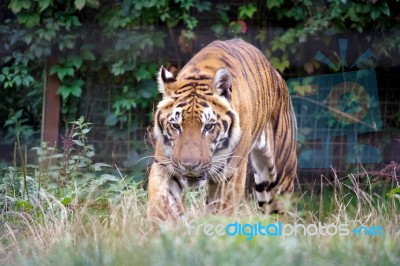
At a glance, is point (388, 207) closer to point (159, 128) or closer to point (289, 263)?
point (159, 128)

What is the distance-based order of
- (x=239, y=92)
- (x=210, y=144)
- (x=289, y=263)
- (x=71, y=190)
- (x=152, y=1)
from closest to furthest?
(x=289, y=263), (x=210, y=144), (x=239, y=92), (x=71, y=190), (x=152, y=1)

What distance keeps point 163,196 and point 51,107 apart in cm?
323

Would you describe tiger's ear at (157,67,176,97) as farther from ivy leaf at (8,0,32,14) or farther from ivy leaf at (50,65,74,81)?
ivy leaf at (8,0,32,14)

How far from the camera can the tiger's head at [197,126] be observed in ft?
14.4

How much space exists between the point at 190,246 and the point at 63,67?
14.4 ft

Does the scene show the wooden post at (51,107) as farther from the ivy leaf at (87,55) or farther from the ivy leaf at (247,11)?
the ivy leaf at (247,11)

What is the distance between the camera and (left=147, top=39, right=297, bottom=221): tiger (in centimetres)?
438

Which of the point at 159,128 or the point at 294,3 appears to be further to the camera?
the point at 294,3

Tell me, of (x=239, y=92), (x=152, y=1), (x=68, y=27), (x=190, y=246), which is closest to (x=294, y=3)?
(x=152, y=1)

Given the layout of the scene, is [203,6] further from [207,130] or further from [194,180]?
[194,180]

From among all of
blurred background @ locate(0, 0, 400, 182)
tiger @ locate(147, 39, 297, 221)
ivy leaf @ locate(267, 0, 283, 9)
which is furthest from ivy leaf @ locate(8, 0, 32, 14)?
tiger @ locate(147, 39, 297, 221)

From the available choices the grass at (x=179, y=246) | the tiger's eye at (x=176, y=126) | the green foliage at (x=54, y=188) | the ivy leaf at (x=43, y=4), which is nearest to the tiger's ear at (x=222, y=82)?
the tiger's eye at (x=176, y=126)

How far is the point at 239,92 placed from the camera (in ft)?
15.8

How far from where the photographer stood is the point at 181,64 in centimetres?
743
